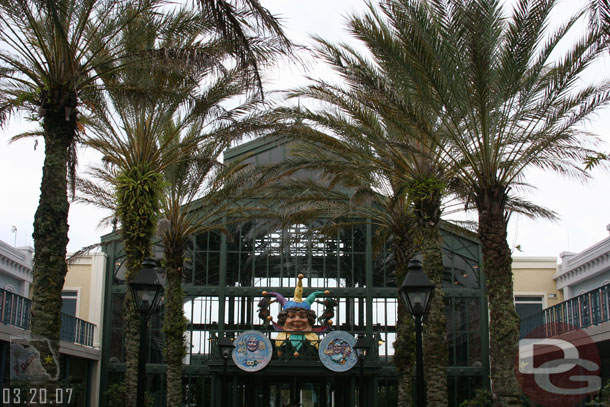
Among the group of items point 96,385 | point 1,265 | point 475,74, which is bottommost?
point 96,385

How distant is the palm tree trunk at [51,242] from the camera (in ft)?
36.3

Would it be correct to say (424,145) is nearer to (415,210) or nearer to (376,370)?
(415,210)

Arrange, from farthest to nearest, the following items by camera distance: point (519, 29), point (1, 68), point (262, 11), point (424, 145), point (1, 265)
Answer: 1. point (1, 265)
2. point (424, 145)
3. point (1, 68)
4. point (519, 29)
5. point (262, 11)

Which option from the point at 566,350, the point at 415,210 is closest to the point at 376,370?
the point at 566,350

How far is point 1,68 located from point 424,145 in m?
8.83

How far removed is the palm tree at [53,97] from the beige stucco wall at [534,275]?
2206 centimetres

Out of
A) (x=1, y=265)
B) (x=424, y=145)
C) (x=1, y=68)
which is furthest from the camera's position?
(x=1, y=265)

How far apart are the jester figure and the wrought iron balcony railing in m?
7.54

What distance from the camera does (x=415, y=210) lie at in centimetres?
1609

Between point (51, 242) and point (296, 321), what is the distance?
14.0 meters

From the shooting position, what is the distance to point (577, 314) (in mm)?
20000

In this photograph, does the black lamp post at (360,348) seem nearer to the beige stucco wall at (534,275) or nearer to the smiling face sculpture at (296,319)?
the smiling face sculpture at (296,319)

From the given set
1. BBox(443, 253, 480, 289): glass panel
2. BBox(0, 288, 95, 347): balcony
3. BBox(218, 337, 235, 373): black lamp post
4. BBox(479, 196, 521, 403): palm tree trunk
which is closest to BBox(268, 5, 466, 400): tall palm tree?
BBox(479, 196, 521, 403): palm tree trunk

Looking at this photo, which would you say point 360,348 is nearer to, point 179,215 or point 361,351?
point 361,351
